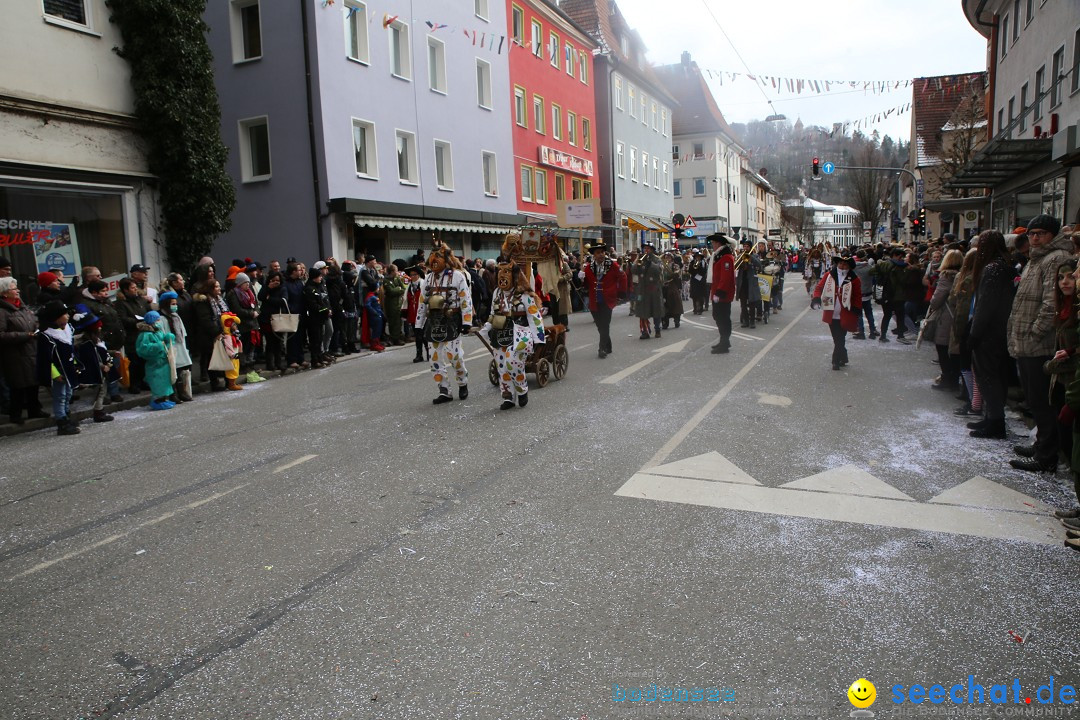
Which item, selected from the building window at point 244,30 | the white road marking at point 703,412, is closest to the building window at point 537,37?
the building window at point 244,30

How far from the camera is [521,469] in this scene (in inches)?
237

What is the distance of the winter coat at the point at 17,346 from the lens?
831cm

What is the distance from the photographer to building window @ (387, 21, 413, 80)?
77.5 ft

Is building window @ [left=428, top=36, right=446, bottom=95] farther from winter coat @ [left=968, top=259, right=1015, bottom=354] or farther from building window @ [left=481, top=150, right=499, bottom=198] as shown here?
winter coat @ [left=968, top=259, right=1015, bottom=354]

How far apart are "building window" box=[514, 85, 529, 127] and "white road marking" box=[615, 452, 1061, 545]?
90.8ft

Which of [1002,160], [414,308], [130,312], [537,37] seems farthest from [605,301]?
[537,37]

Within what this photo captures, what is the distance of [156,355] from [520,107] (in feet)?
81.2

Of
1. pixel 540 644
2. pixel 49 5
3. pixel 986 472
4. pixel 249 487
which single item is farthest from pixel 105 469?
pixel 49 5

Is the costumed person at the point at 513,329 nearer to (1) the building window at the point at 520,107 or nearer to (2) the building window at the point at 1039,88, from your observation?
(2) the building window at the point at 1039,88

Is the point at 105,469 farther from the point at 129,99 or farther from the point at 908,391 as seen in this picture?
the point at 129,99

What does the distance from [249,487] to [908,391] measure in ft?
25.1

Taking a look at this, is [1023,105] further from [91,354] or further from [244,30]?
[91,354]

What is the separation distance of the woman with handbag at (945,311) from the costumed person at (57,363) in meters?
10.0

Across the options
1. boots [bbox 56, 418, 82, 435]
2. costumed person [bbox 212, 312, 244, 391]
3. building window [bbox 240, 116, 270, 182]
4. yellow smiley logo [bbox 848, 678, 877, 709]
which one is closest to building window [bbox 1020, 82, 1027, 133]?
building window [bbox 240, 116, 270, 182]
